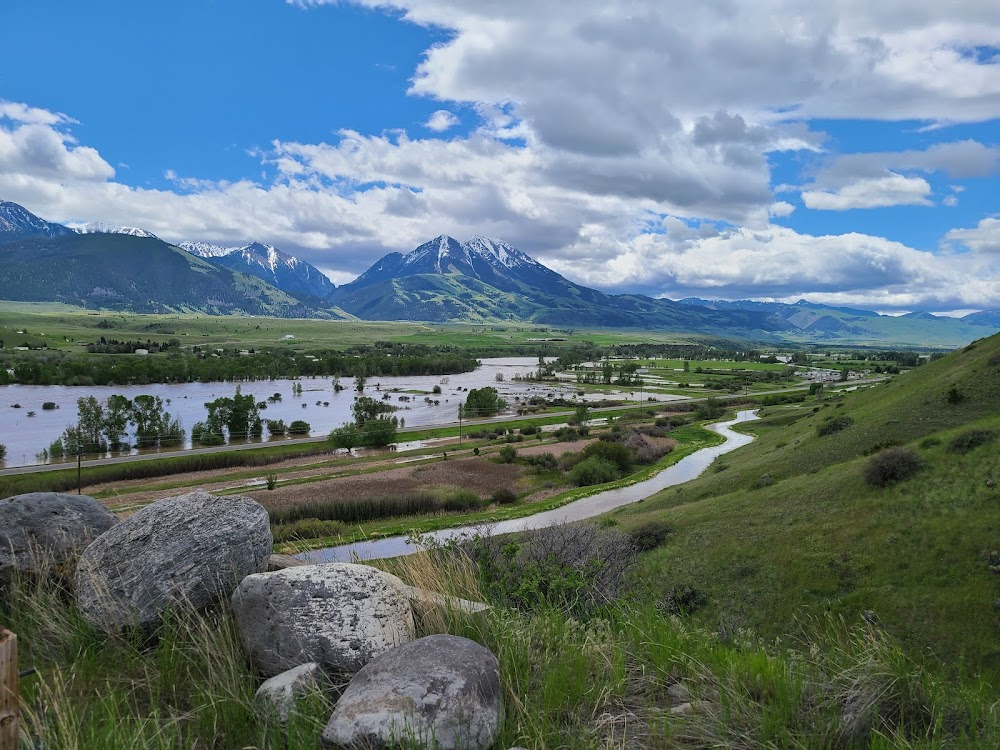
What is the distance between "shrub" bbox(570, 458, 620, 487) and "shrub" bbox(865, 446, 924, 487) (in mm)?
35356

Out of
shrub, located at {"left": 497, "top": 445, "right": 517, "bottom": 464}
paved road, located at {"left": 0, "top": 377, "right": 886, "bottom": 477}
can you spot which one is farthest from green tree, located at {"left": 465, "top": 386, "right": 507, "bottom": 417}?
shrub, located at {"left": 497, "top": 445, "right": 517, "bottom": 464}

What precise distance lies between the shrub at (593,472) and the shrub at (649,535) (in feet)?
100

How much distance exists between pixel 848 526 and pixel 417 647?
25.1 m

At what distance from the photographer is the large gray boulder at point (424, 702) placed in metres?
4.51

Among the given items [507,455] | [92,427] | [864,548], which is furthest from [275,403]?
[864,548]

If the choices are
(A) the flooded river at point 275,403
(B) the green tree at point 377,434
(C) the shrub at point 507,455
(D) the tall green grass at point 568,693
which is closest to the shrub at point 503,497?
(C) the shrub at point 507,455

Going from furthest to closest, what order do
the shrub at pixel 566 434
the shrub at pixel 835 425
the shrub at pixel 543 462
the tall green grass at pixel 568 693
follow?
the shrub at pixel 566 434, the shrub at pixel 543 462, the shrub at pixel 835 425, the tall green grass at pixel 568 693

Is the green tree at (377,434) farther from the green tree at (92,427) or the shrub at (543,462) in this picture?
the green tree at (92,427)

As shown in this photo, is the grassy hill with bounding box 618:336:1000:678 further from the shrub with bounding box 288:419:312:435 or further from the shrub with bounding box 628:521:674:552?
the shrub with bounding box 288:419:312:435

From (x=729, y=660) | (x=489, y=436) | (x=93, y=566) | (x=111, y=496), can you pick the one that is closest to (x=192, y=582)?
(x=93, y=566)

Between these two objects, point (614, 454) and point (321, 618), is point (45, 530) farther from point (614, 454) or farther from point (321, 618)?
point (614, 454)

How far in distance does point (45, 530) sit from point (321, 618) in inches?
209

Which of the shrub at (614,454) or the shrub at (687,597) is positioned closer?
the shrub at (687,597)

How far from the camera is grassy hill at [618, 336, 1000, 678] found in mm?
18359
